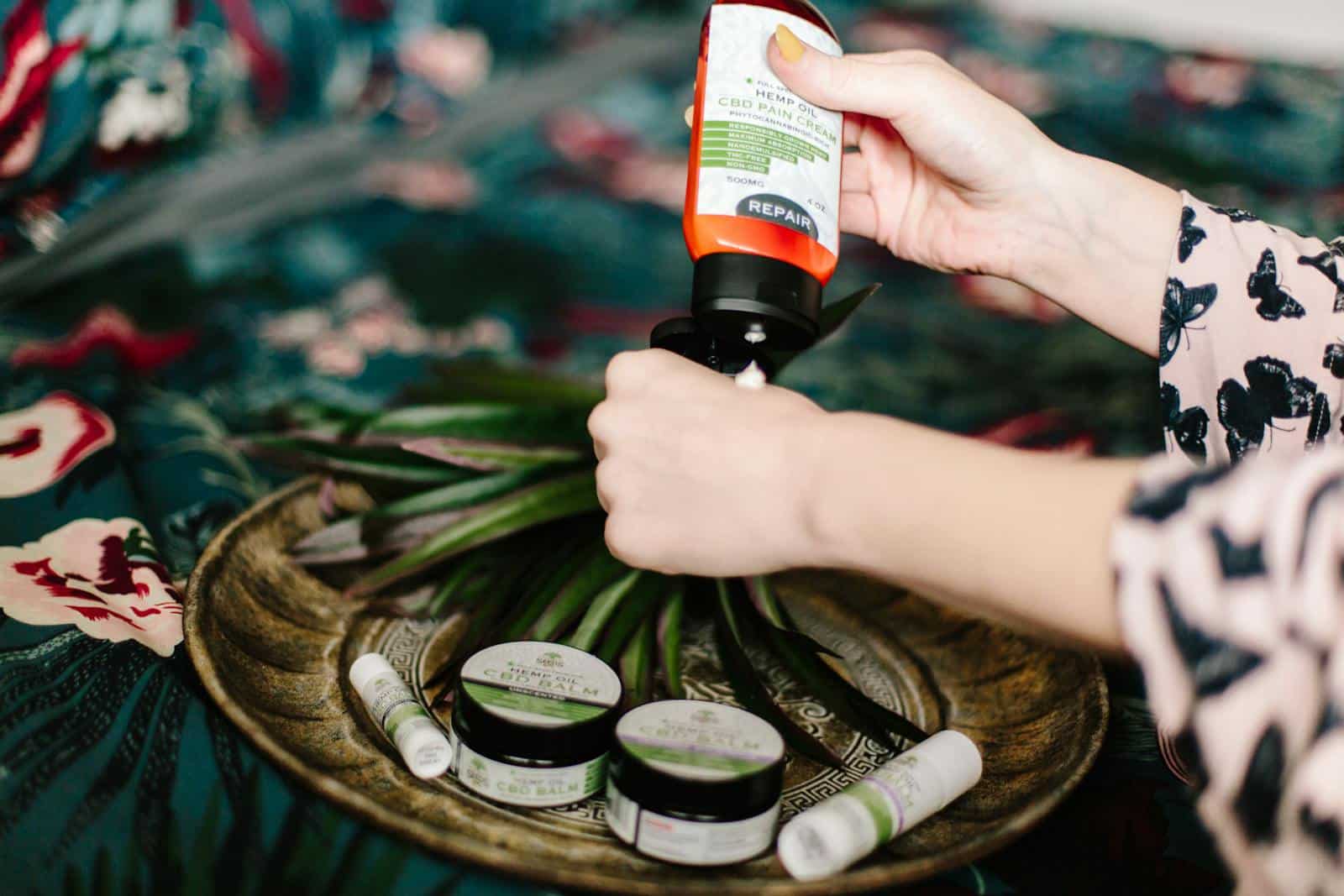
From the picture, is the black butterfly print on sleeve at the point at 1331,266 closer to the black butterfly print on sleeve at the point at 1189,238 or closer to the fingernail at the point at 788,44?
the black butterfly print on sleeve at the point at 1189,238

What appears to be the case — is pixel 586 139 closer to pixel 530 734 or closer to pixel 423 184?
pixel 423 184

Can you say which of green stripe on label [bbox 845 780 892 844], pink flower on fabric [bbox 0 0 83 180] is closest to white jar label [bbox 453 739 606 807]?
green stripe on label [bbox 845 780 892 844]

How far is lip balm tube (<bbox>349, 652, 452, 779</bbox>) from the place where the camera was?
0.44 m

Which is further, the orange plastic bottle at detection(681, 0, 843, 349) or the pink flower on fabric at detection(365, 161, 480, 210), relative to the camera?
the pink flower on fabric at detection(365, 161, 480, 210)

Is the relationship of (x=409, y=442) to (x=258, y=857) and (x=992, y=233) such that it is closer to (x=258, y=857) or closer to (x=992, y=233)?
(x=258, y=857)

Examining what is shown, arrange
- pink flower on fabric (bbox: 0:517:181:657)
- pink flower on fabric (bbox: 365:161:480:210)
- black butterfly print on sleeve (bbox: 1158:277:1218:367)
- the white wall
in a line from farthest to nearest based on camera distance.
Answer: the white wall → pink flower on fabric (bbox: 365:161:480:210) → black butterfly print on sleeve (bbox: 1158:277:1218:367) → pink flower on fabric (bbox: 0:517:181:657)

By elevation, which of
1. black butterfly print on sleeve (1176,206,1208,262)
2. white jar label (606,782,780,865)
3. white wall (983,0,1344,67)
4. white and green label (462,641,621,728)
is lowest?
white jar label (606,782,780,865)

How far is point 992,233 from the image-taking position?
0.66m

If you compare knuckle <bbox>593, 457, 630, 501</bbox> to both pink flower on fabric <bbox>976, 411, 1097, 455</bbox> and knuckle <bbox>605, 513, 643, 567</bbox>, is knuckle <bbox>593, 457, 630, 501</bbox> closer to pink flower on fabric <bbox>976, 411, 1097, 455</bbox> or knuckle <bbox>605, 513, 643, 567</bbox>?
knuckle <bbox>605, 513, 643, 567</bbox>

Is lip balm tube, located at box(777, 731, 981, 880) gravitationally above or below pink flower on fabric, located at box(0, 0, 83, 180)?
below

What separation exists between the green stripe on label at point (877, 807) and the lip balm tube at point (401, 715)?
0.17 metres

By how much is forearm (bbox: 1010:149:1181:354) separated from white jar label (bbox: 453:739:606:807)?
418mm

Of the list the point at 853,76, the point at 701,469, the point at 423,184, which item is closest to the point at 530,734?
the point at 701,469

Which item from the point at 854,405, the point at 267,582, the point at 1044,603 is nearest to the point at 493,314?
the point at 854,405
